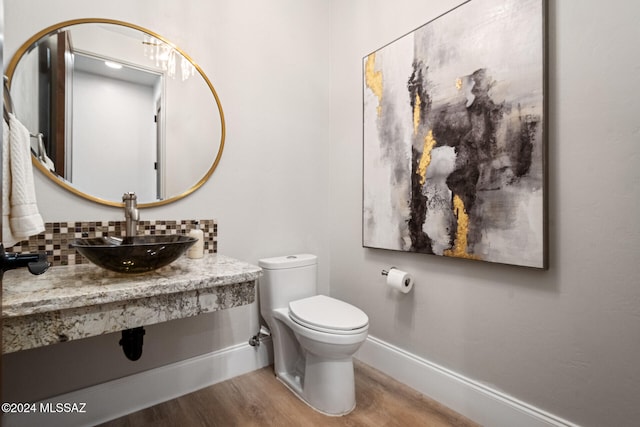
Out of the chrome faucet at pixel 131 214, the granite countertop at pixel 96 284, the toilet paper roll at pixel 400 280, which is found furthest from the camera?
the toilet paper roll at pixel 400 280

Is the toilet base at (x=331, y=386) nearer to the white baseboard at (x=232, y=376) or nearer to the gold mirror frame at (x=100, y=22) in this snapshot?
the white baseboard at (x=232, y=376)

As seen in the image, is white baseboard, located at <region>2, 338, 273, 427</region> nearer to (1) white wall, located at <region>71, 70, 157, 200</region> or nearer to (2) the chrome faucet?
(2) the chrome faucet

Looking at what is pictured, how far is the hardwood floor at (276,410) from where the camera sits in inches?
61.1

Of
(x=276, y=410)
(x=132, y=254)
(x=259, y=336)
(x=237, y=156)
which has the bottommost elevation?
(x=276, y=410)

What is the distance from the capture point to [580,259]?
1269 millimetres

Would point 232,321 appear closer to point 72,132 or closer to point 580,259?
point 72,132

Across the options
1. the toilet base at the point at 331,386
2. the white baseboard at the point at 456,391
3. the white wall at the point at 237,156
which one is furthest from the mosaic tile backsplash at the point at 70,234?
the white baseboard at the point at 456,391

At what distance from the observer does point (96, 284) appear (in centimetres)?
113

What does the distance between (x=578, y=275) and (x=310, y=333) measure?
45.5 inches

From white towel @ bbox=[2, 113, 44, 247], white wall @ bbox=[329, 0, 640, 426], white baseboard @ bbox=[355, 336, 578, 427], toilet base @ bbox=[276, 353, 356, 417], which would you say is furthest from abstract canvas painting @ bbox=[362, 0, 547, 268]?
white towel @ bbox=[2, 113, 44, 247]

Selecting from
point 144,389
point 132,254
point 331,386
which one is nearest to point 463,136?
point 331,386

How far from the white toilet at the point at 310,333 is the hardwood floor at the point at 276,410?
0.25 ft

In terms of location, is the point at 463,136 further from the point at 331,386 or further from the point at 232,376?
the point at 232,376

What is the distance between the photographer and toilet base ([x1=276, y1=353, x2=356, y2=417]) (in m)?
1.61
